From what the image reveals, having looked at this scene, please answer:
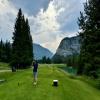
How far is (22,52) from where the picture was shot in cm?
9069

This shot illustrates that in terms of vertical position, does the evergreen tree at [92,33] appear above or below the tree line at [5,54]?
below

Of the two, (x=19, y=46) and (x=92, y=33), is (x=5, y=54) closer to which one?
(x=19, y=46)

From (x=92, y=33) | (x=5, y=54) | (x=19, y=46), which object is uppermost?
(x=5, y=54)

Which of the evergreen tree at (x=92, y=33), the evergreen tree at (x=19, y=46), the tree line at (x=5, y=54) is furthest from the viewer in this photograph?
the tree line at (x=5, y=54)

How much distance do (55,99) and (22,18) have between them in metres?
72.6

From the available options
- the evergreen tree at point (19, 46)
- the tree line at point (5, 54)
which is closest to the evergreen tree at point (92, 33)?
the evergreen tree at point (19, 46)

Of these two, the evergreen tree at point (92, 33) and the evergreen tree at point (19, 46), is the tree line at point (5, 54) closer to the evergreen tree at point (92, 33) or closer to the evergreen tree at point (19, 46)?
the evergreen tree at point (19, 46)

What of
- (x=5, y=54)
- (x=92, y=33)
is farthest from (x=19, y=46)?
(x=5, y=54)

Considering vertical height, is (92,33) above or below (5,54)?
below

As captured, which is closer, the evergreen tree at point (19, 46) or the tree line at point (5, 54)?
the evergreen tree at point (19, 46)

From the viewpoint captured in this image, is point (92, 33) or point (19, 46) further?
point (19, 46)

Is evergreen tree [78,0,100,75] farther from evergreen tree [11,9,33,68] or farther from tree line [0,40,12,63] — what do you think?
tree line [0,40,12,63]

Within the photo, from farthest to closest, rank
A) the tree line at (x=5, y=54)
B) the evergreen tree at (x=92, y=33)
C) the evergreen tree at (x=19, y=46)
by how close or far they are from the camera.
Answer: the tree line at (x=5, y=54), the evergreen tree at (x=19, y=46), the evergreen tree at (x=92, y=33)

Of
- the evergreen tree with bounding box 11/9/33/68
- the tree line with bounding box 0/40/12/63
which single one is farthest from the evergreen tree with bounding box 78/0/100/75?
the tree line with bounding box 0/40/12/63
